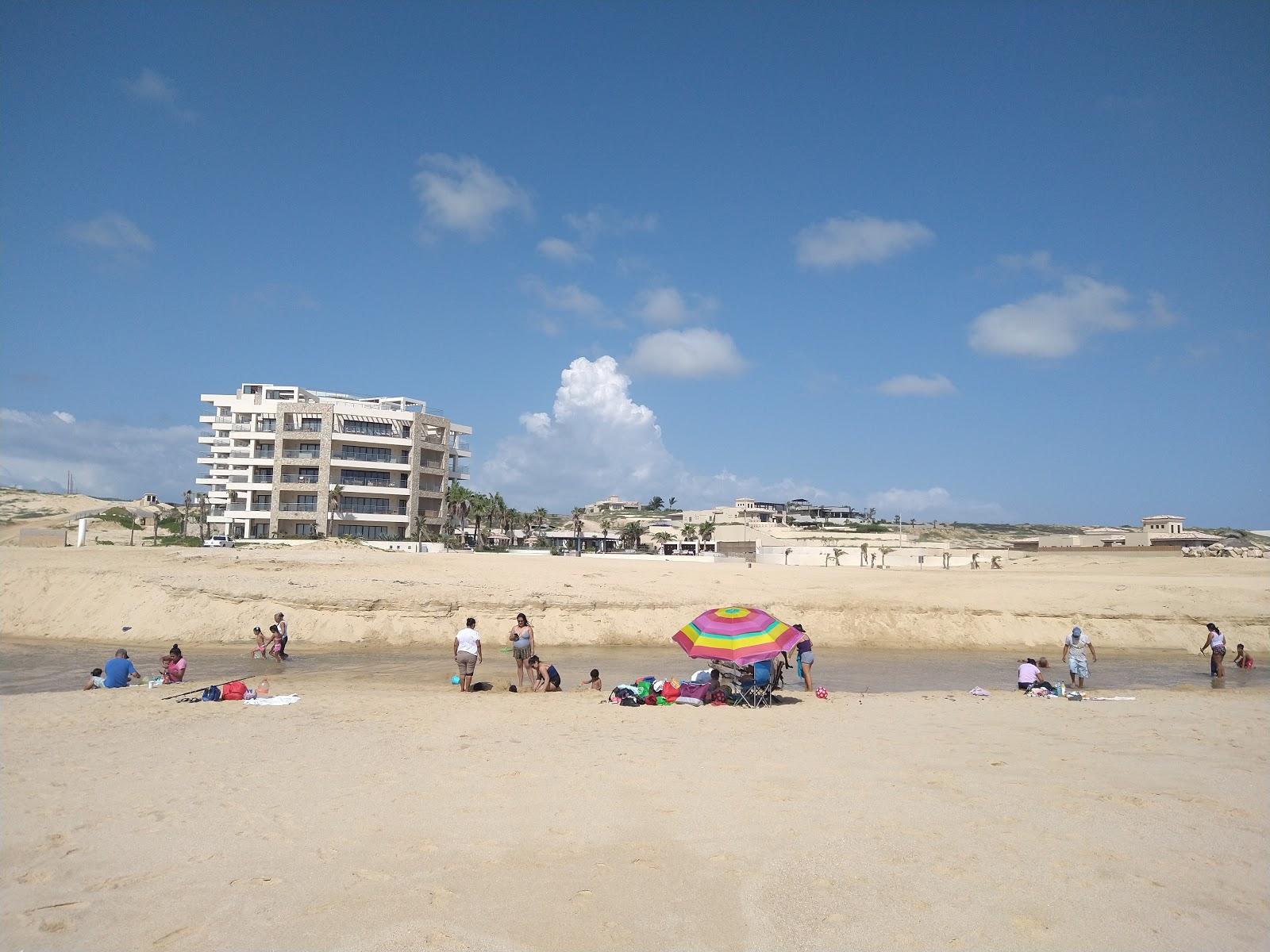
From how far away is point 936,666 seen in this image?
2181cm

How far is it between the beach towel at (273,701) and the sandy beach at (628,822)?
329 millimetres

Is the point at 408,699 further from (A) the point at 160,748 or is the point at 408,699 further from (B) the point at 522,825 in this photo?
(B) the point at 522,825

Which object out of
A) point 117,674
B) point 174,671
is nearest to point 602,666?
point 174,671

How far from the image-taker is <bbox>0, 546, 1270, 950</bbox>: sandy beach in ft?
16.8

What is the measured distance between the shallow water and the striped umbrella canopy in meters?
3.62

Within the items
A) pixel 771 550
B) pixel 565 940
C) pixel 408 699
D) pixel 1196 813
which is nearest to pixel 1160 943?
pixel 1196 813

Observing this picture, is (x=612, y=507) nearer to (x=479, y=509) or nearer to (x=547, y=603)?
Result: (x=479, y=509)

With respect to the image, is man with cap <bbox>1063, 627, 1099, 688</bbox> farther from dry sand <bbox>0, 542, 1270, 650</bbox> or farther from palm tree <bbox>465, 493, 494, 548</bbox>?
palm tree <bbox>465, 493, 494, 548</bbox>

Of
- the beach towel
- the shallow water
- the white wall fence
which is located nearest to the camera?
the beach towel

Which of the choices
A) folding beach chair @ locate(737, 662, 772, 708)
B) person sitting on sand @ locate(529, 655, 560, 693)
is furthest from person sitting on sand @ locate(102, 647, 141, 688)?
folding beach chair @ locate(737, 662, 772, 708)

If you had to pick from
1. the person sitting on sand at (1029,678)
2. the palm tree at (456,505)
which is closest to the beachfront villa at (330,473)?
the palm tree at (456,505)

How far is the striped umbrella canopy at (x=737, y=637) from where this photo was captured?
1358cm

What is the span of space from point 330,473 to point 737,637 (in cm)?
5823

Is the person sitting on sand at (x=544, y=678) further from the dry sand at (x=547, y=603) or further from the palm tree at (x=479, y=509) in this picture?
the palm tree at (x=479, y=509)
